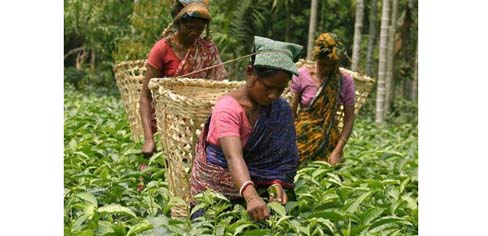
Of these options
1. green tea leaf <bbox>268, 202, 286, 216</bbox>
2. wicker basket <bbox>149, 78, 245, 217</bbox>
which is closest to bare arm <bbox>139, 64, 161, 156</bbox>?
wicker basket <bbox>149, 78, 245, 217</bbox>

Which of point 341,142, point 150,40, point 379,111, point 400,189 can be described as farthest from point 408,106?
point 400,189

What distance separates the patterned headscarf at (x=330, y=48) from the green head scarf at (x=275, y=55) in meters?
1.31

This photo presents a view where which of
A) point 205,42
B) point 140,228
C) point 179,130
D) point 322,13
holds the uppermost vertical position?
point 322,13

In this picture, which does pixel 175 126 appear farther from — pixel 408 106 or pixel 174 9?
pixel 408 106

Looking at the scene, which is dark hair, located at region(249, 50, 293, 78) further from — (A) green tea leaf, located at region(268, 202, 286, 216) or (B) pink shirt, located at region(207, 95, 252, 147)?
(A) green tea leaf, located at region(268, 202, 286, 216)

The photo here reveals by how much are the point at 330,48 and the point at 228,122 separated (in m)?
1.59

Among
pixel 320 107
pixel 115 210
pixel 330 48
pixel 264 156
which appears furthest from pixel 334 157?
pixel 115 210

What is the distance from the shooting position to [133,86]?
512cm

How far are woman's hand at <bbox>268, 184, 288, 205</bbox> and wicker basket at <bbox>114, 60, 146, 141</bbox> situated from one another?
2195 millimetres

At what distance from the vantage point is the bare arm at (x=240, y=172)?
2549 millimetres

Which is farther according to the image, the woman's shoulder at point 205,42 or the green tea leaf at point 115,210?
the woman's shoulder at point 205,42

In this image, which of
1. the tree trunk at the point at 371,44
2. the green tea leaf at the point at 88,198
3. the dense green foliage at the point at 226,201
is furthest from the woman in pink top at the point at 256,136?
the tree trunk at the point at 371,44

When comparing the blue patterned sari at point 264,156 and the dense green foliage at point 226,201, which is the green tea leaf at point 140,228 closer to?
the dense green foliage at point 226,201

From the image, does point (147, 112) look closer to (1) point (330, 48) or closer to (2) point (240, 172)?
(1) point (330, 48)
